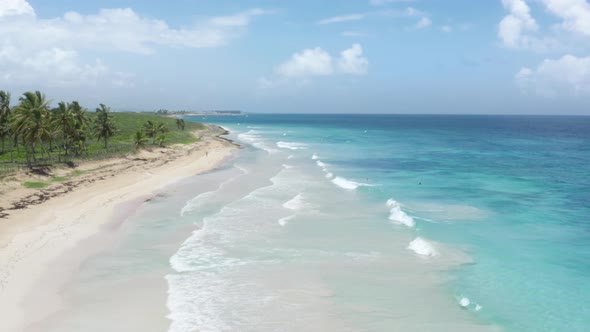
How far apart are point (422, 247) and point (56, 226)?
2085cm

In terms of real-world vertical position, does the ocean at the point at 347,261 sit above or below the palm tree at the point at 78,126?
below

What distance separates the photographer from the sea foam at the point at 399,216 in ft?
94.2

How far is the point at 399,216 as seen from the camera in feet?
98.7

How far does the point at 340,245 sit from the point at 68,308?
13.0 metres

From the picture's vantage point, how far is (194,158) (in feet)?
218

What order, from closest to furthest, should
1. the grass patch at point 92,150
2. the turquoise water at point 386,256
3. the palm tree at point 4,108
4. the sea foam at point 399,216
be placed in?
1. the turquoise water at point 386,256
2. the sea foam at point 399,216
3. the grass patch at point 92,150
4. the palm tree at point 4,108

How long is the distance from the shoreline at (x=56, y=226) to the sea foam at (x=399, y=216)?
56.4 feet

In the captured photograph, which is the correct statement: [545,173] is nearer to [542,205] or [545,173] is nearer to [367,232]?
[542,205]

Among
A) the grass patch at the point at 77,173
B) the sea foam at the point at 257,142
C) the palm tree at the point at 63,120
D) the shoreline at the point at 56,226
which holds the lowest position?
the shoreline at the point at 56,226

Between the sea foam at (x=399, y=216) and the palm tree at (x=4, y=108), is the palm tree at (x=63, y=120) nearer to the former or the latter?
the palm tree at (x=4, y=108)

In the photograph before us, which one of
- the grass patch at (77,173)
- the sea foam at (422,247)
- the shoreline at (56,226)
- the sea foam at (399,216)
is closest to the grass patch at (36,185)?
the shoreline at (56,226)

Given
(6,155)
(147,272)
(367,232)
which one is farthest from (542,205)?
(6,155)

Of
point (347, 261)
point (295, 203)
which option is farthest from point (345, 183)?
point (347, 261)

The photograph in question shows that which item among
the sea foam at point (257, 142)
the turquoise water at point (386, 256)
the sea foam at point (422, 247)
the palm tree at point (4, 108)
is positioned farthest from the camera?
the sea foam at point (257, 142)
